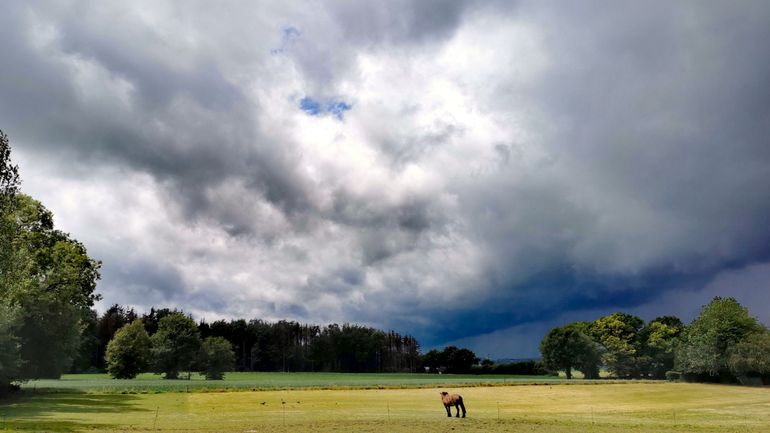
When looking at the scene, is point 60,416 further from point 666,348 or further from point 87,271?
point 666,348

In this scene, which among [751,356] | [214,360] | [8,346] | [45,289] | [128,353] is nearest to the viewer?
[8,346]

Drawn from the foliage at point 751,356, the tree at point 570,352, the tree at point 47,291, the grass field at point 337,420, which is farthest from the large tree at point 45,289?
the tree at point 570,352

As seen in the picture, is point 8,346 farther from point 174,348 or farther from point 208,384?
point 174,348

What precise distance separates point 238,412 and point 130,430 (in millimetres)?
18514

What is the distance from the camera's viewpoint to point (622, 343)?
6895 inches

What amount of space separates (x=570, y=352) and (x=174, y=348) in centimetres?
11907

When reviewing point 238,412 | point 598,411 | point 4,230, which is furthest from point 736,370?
point 4,230

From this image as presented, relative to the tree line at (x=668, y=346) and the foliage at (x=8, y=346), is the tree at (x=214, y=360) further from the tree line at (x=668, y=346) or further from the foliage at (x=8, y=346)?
the tree line at (x=668, y=346)

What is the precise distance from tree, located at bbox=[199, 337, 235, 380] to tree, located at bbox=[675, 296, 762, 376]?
116 meters

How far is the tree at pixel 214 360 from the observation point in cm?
14925

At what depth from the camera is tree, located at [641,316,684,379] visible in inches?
6668

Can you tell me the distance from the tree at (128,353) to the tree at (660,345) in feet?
479

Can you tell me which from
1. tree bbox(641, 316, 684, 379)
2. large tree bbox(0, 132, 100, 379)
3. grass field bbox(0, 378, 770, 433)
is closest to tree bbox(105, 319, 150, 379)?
large tree bbox(0, 132, 100, 379)

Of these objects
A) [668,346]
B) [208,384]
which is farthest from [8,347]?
[668,346]
